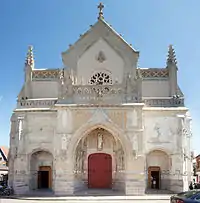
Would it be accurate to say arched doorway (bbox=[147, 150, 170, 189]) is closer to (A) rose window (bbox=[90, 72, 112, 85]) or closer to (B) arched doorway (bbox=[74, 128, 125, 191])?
(B) arched doorway (bbox=[74, 128, 125, 191])

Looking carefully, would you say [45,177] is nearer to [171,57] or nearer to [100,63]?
[100,63]

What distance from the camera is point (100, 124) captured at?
2583 cm

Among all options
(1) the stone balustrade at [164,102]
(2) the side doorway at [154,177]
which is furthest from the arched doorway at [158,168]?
(1) the stone balustrade at [164,102]

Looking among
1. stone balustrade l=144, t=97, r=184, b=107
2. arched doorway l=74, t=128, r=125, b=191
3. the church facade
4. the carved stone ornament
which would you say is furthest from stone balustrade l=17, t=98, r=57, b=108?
stone balustrade l=144, t=97, r=184, b=107

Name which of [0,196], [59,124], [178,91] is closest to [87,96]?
[59,124]

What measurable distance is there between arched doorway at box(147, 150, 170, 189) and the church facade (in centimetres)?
8

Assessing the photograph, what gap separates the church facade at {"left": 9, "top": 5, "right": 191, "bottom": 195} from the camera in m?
25.8

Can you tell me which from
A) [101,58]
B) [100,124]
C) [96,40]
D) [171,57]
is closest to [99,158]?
[100,124]

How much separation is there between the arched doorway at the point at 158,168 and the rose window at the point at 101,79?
22.3ft

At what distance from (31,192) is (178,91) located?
14.2m

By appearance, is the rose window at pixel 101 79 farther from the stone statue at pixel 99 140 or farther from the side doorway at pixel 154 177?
the side doorway at pixel 154 177

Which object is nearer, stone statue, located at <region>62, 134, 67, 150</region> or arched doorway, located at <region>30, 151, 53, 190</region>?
stone statue, located at <region>62, 134, 67, 150</region>

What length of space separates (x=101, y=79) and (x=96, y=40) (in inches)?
133

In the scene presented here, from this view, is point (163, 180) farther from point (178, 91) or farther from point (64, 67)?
point (64, 67)
